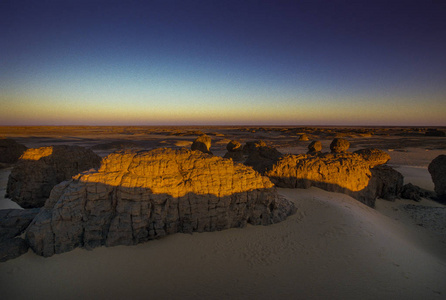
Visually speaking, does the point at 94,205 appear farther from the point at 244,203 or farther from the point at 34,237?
the point at 244,203

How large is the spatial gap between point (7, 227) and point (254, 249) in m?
7.37

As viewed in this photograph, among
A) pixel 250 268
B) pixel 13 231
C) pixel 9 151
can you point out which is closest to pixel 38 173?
pixel 13 231

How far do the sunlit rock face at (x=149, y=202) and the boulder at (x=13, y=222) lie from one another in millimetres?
891

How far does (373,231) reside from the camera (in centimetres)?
775

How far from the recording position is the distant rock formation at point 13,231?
231 inches

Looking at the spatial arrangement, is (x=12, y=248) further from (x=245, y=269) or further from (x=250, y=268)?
(x=250, y=268)

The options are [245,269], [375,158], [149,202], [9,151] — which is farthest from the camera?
[9,151]

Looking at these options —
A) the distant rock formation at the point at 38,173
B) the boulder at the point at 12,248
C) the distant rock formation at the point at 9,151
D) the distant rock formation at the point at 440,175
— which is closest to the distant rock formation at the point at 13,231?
the boulder at the point at 12,248

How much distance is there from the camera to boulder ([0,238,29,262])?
581 cm

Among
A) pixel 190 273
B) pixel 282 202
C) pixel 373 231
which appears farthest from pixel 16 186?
pixel 373 231

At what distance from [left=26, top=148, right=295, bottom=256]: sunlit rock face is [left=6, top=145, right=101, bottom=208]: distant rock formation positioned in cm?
469

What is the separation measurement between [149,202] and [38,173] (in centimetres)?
730

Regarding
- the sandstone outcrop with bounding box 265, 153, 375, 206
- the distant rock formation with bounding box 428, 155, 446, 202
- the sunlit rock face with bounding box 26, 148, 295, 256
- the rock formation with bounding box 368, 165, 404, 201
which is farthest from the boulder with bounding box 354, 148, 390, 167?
the sunlit rock face with bounding box 26, 148, 295, 256

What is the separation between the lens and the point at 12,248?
5.91 metres
